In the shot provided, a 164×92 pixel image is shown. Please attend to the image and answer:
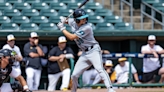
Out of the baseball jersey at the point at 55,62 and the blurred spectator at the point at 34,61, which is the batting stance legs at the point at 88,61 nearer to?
the baseball jersey at the point at 55,62

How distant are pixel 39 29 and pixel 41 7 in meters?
1.12

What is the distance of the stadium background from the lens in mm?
6438

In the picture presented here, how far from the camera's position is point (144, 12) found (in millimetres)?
7770

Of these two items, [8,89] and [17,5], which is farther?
[17,5]

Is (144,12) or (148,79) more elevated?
(144,12)

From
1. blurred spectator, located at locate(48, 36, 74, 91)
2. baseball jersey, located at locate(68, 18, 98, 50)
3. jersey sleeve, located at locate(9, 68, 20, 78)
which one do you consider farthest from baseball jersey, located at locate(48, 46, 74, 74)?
baseball jersey, located at locate(68, 18, 98, 50)

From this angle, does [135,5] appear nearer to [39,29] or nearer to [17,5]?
[39,29]

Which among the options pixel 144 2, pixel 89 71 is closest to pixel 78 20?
pixel 89 71

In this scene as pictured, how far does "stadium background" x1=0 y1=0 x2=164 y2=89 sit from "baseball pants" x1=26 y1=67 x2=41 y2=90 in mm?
524

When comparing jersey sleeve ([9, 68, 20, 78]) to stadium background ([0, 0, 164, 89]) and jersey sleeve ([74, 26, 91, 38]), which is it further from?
stadium background ([0, 0, 164, 89])

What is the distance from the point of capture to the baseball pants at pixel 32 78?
5.89m

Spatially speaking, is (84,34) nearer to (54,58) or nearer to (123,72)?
(54,58)

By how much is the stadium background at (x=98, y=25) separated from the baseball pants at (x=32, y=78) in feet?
1.72

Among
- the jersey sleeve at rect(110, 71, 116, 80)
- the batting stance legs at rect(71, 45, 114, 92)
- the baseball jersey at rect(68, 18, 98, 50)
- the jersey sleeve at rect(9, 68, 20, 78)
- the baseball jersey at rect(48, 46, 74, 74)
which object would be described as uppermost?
the baseball jersey at rect(68, 18, 98, 50)
